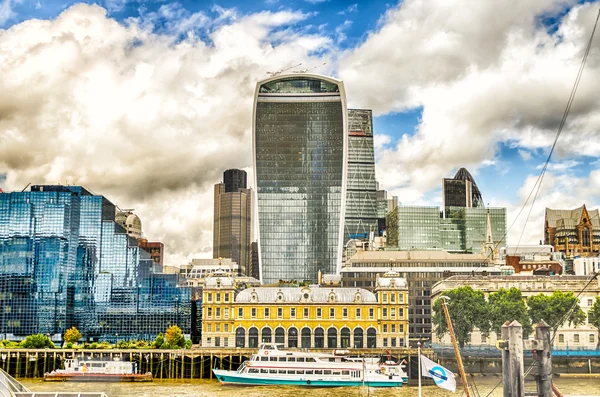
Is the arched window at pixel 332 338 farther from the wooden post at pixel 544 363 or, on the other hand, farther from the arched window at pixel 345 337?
the wooden post at pixel 544 363

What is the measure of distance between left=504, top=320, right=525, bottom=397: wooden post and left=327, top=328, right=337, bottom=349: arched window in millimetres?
96760

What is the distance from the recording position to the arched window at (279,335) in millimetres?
124000

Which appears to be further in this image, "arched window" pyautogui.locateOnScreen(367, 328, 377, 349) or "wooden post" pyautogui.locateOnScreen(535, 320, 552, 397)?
"arched window" pyautogui.locateOnScreen(367, 328, 377, 349)

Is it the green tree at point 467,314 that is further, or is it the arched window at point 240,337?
the arched window at point 240,337

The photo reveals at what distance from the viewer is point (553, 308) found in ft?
369

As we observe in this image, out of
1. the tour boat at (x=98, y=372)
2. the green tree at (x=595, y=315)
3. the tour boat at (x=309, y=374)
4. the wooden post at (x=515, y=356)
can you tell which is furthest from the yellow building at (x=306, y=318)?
the wooden post at (x=515, y=356)

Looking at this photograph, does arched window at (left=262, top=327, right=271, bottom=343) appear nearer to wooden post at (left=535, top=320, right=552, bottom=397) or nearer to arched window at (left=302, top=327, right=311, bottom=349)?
arched window at (left=302, top=327, right=311, bottom=349)

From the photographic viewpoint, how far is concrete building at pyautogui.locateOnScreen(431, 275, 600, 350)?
121 m

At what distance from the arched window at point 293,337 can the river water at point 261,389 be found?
26.3 m

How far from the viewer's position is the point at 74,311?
6604 inches

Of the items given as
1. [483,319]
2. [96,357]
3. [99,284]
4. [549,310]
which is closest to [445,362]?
[483,319]

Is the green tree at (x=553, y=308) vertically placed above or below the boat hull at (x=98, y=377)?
above

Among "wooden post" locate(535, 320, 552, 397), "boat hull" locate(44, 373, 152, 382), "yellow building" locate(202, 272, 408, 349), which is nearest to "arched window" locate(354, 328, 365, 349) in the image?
"yellow building" locate(202, 272, 408, 349)

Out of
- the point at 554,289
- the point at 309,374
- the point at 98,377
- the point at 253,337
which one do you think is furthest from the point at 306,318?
the point at 554,289
